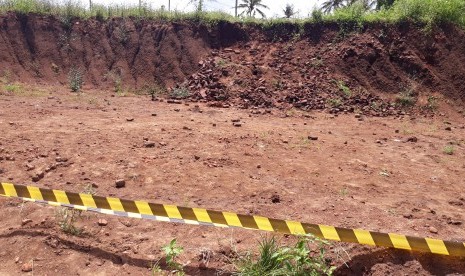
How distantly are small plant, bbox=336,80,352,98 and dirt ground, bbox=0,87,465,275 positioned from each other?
6.15 ft

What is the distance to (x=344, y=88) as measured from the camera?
461 inches

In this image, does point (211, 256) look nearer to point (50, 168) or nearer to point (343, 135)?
point (50, 168)

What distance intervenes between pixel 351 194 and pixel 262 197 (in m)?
1.17

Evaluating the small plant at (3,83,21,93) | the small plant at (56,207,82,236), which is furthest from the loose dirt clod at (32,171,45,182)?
the small plant at (3,83,21,93)

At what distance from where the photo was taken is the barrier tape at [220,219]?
3455 mm

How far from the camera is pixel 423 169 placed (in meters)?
6.39

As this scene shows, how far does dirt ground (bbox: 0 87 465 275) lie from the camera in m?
3.66

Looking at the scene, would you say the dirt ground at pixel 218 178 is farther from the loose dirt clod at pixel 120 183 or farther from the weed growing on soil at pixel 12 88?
the weed growing on soil at pixel 12 88

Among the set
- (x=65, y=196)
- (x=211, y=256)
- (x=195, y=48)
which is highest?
(x=195, y=48)

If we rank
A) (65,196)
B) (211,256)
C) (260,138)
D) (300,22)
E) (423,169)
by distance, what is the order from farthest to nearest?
(300,22)
(260,138)
(423,169)
(65,196)
(211,256)

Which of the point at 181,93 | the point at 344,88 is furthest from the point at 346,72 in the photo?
the point at 181,93

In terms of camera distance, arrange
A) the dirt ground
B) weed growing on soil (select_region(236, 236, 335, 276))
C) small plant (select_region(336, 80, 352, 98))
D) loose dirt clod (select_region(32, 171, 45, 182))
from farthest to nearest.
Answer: small plant (select_region(336, 80, 352, 98)) → loose dirt clod (select_region(32, 171, 45, 182)) → the dirt ground → weed growing on soil (select_region(236, 236, 335, 276))

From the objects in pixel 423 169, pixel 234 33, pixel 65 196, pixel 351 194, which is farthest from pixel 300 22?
pixel 65 196

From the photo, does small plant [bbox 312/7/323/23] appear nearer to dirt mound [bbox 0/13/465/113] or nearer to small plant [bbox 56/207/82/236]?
dirt mound [bbox 0/13/465/113]
